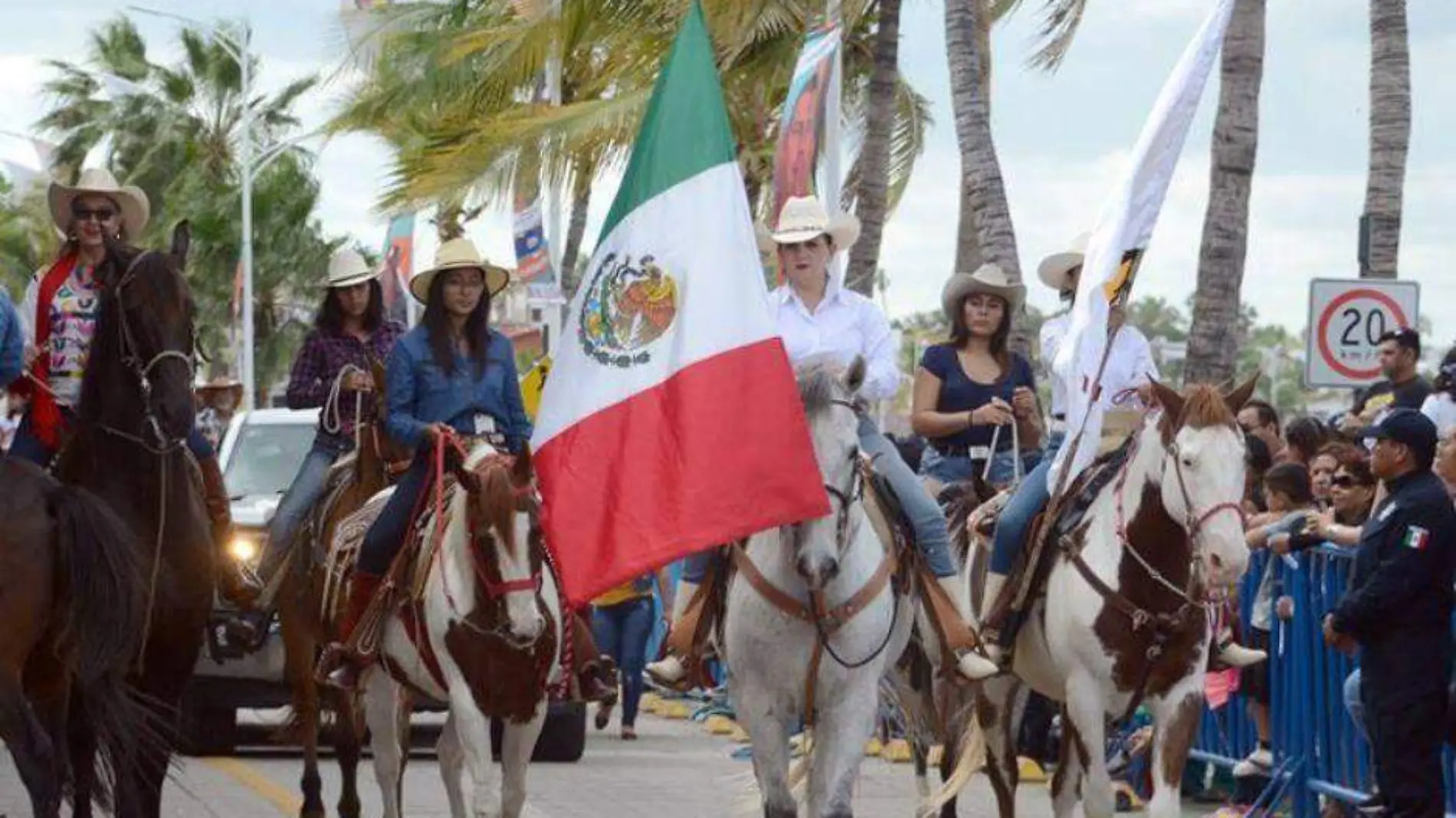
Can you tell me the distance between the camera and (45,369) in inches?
490

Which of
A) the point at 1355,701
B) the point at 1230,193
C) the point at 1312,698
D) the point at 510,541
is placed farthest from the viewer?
the point at 1230,193

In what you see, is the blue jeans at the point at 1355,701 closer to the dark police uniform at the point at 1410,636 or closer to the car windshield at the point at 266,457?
the dark police uniform at the point at 1410,636

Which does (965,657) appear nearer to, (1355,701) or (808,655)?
(808,655)

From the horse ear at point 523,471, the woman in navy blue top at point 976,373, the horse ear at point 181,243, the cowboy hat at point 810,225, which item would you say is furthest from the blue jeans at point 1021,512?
the horse ear at point 181,243

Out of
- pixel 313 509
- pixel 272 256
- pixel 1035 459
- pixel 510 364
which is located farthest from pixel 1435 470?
pixel 272 256

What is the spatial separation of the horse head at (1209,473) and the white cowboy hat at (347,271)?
4721mm

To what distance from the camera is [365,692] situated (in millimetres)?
13109

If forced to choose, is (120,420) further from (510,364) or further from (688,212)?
(688,212)

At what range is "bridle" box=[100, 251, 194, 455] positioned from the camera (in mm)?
11594

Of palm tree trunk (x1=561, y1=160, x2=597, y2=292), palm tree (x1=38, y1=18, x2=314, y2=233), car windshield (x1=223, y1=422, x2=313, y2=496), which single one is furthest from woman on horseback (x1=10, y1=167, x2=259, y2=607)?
palm tree (x1=38, y1=18, x2=314, y2=233)

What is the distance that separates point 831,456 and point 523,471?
165cm

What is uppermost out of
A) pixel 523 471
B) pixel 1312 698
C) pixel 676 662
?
pixel 523 471

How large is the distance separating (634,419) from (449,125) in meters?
28.6

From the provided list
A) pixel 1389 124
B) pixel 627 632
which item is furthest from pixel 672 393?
pixel 1389 124
